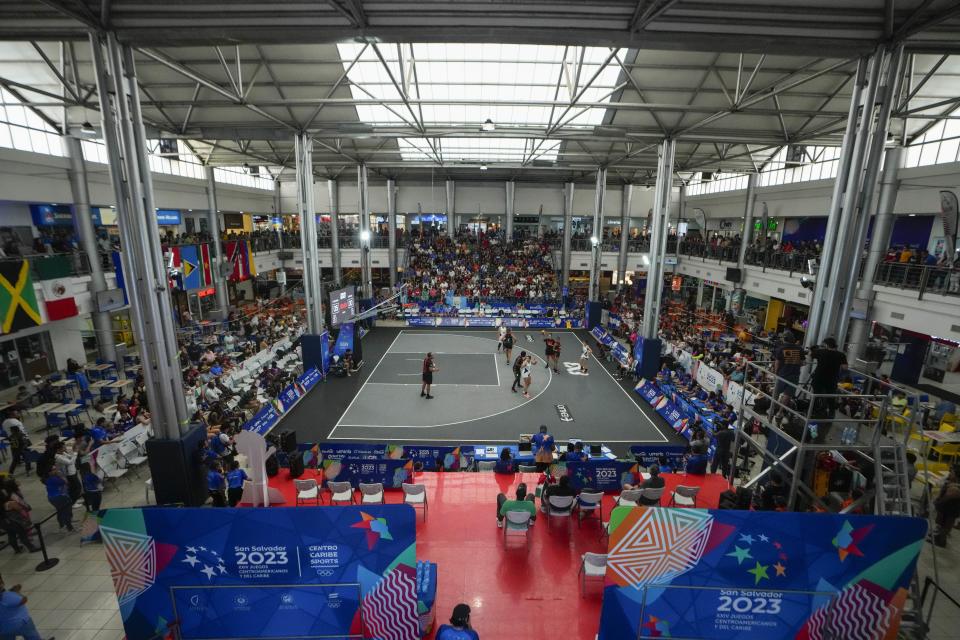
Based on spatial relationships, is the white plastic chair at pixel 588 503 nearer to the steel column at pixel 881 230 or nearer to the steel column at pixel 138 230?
the steel column at pixel 138 230

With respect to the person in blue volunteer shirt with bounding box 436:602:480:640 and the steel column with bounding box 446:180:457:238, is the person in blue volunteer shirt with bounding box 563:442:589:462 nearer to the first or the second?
the person in blue volunteer shirt with bounding box 436:602:480:640

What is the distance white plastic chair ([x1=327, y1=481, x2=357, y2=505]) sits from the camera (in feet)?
29.4

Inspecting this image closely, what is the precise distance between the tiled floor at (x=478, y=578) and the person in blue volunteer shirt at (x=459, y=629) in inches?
72.0

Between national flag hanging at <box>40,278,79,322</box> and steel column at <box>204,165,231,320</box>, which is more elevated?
steel column at <box>204,165,231,320</box>

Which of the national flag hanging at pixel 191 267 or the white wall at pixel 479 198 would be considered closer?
the national flag hanging at pixel 191 267

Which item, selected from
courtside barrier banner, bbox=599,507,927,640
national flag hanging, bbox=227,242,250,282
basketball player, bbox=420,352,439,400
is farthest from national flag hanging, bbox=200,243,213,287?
courtside barrier banner, bbox=599,507,927,640

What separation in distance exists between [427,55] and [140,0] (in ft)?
30.6

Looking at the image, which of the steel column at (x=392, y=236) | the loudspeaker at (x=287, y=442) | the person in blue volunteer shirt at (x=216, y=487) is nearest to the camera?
the person in blue volunteer shirt at (x=216, y=487)

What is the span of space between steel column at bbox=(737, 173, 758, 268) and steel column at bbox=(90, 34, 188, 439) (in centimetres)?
2823

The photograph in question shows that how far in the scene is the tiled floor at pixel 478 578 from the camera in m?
6.77

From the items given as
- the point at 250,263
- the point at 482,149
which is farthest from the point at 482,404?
the point at 250,263

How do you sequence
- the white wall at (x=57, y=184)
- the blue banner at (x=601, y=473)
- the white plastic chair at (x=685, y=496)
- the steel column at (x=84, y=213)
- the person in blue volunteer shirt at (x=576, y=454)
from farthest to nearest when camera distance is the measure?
the steel column at (x=84, y=213) → the white wall at (x=57, y=184) → the person in blue volunteer shirt at (x=576, y=454) → the blue banner at (x=601, y=473) → the white plastic chair at (x=685, y=496)

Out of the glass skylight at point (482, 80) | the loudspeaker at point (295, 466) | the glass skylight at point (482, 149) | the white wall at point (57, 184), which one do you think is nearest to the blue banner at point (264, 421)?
the loudspeaker at point (295, 466)

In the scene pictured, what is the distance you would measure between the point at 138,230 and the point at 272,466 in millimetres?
5999
